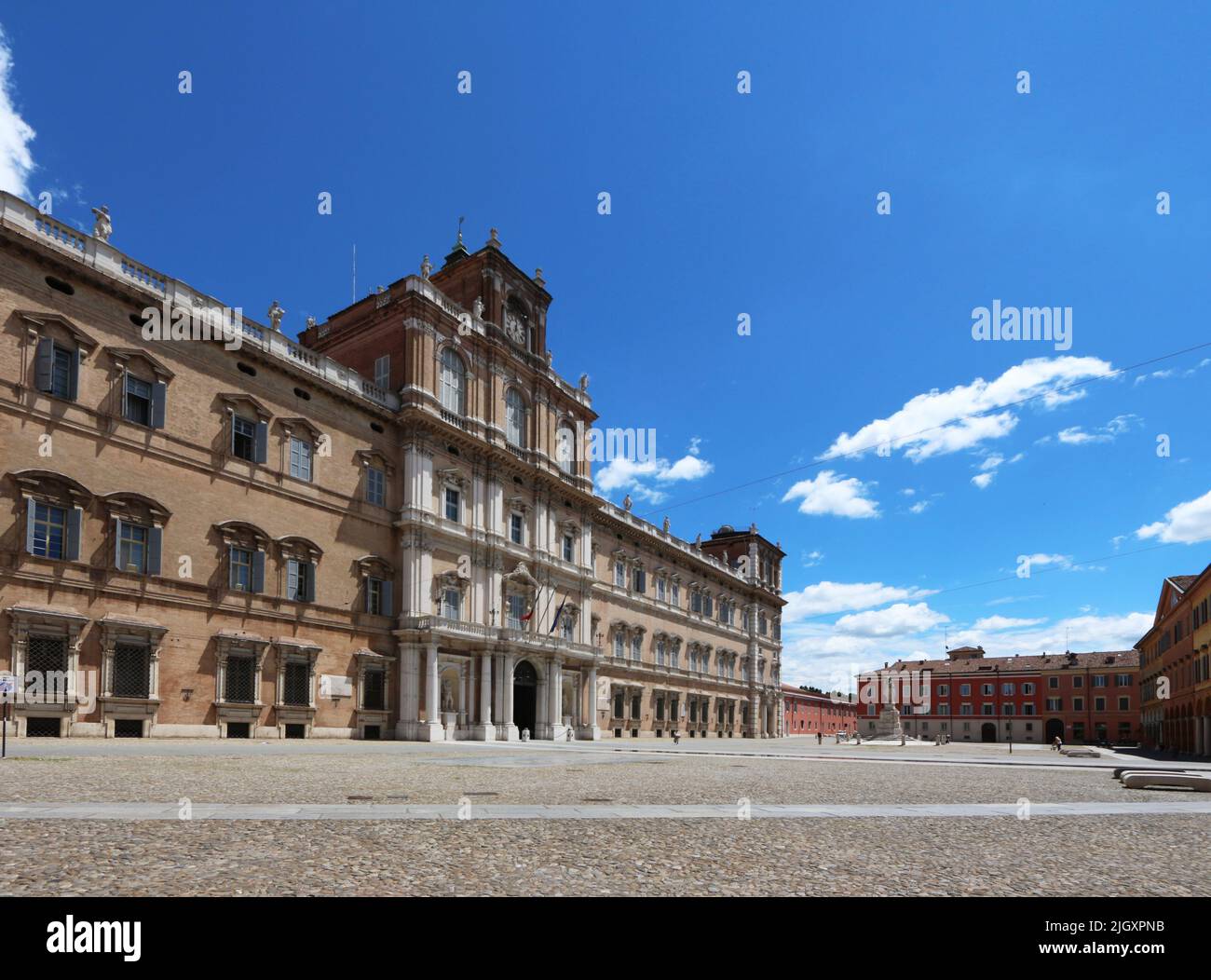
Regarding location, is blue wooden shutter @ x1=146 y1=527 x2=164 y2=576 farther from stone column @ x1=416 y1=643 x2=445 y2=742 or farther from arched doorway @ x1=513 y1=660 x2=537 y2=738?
arched doorway @ x1=513 y1=660 x2=537 y2=738

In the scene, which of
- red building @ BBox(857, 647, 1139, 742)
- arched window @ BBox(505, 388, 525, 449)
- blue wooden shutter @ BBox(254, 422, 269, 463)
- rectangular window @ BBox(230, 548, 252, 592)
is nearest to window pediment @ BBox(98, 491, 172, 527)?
rectangular window @ BBox(230, 548, 252, 592)

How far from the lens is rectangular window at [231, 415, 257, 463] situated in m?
34.9

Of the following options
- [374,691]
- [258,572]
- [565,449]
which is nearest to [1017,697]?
[565,449]

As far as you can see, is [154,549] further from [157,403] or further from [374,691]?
[374,691]

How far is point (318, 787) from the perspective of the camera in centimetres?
1460

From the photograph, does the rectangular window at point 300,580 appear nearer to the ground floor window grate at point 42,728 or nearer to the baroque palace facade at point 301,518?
the baroque palace facade at point 301,518

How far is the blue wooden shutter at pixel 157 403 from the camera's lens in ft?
104

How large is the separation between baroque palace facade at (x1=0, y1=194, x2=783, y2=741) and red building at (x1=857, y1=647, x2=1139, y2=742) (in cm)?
7499

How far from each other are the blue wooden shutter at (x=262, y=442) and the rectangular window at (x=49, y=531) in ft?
27.2

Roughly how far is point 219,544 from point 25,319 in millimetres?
10247

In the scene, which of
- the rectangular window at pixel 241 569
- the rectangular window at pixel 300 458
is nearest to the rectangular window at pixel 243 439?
the rectangular window at pixel 300 458

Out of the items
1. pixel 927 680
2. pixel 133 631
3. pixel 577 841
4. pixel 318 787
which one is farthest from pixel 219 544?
pixel 927 680

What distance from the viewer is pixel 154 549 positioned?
3097 cm
